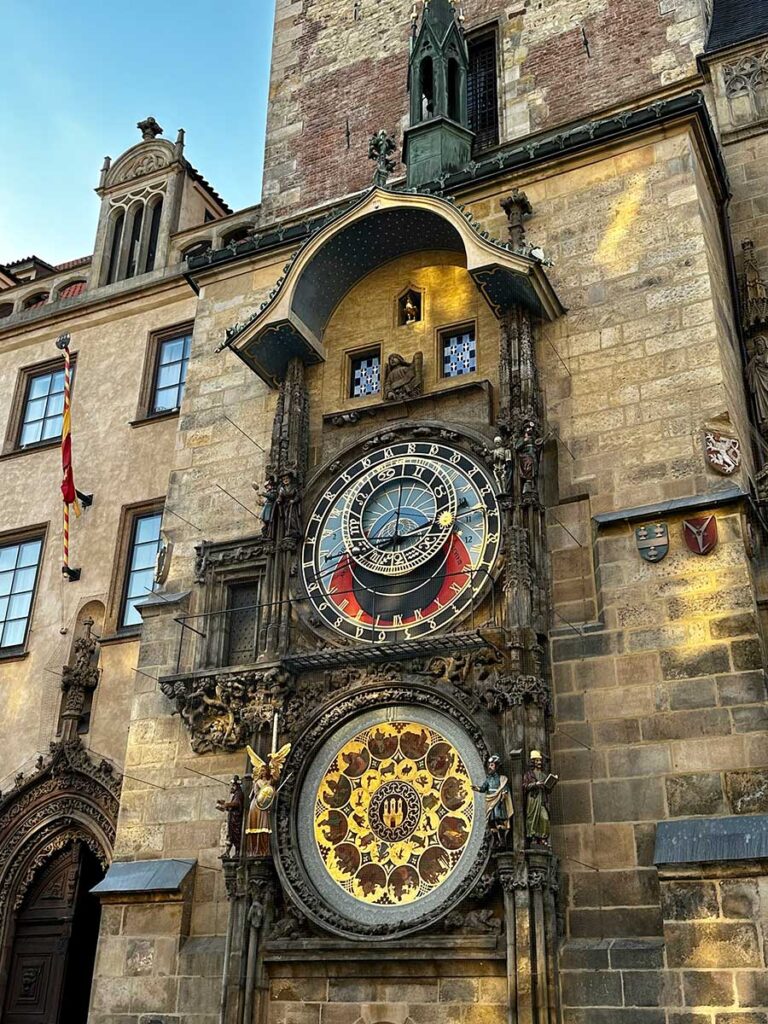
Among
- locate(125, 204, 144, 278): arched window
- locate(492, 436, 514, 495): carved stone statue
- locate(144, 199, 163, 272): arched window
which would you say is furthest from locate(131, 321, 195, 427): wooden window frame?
locate(492, 436, 514, 495): carved stone statue

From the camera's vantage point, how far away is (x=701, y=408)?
10328 mm

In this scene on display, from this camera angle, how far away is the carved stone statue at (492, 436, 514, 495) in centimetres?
1061

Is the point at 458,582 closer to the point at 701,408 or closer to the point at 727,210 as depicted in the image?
the point at 701,408

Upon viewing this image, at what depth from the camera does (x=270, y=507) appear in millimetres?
11750

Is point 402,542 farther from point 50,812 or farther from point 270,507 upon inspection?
point 50,812

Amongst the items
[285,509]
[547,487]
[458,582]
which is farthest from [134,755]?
[547,487]

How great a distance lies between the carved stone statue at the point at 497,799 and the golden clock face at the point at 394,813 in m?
0.46

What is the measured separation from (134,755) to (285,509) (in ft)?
9.49

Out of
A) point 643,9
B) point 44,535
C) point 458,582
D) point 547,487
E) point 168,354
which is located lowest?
point 458,582

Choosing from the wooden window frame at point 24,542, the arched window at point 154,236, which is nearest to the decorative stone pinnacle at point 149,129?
the arched window at point 154,236

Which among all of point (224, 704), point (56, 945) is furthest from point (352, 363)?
point (56, 945)

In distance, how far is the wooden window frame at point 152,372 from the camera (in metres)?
15.7

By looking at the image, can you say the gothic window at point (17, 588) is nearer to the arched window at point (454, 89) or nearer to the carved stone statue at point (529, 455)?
the carved stone statue at point (529, 455)

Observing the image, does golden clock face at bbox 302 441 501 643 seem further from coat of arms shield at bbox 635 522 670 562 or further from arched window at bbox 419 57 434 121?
arched window at bbox 419 57 434 121
